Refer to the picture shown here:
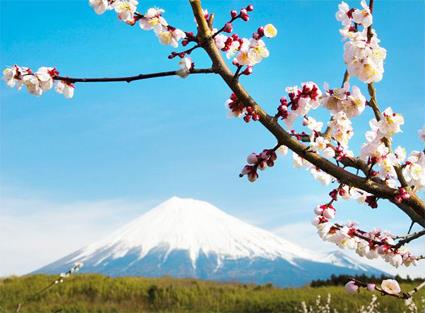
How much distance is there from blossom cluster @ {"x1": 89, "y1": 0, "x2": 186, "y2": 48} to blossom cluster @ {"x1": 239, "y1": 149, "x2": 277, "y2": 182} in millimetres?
567

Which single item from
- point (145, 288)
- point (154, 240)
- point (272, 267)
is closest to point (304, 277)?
point (272, 267)

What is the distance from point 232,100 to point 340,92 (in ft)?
1.44

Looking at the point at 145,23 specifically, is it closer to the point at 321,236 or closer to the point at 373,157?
the point at 373,157

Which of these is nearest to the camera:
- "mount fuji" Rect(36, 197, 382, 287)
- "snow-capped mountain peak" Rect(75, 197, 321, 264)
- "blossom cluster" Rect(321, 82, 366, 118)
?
"blossom cluster" Rect(321, 82, 366, 118)

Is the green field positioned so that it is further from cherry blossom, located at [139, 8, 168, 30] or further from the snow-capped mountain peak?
the snow-capped mountain peak

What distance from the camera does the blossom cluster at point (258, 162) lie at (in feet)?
7.25

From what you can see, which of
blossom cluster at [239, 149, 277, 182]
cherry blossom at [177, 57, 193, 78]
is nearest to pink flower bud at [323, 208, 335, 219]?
blossom cluster at [239, 149, 277, 182]

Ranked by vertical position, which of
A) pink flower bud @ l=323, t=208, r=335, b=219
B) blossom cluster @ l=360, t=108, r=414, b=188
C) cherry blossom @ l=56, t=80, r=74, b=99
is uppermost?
cherry blossom @ l=56, t=80, r=74, b=99

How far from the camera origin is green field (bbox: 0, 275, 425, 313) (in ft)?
32.4

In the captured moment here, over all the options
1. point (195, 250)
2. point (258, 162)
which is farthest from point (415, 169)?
point (195, 250)

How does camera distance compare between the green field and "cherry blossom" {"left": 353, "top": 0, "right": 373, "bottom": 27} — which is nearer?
"cherry blossom" {"left": 353, "top": 0, "right": 373, "bottom": 27}

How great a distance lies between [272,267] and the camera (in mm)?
162125

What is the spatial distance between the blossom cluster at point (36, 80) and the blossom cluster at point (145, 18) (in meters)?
0.35

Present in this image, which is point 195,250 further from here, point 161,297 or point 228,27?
point 228,27
